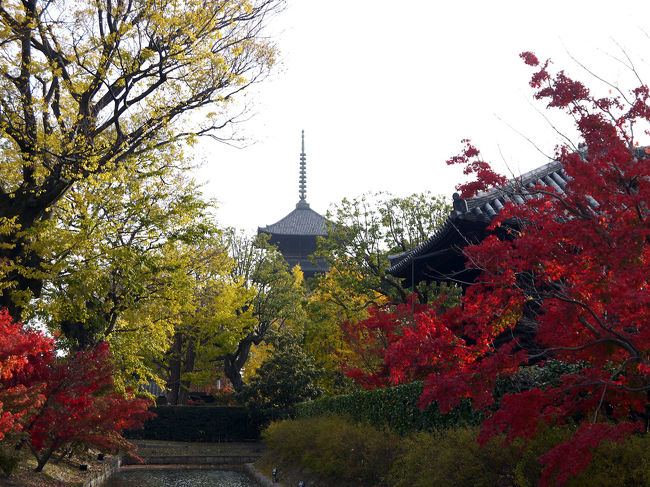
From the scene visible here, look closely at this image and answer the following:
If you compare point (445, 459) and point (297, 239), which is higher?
point (297, 239)

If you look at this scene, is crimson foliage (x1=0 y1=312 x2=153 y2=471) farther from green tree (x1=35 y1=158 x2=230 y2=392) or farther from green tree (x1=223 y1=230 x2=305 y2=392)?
green tree (x1=223 y1=230 x2=305 y2=392)

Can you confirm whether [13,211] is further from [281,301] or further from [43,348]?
[281,301]

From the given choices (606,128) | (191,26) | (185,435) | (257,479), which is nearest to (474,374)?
(606,128)

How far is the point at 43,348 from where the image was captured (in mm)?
11648

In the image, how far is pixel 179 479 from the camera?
63.3ft

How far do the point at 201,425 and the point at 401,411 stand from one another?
77.4ft

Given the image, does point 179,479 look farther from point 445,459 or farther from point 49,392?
point 445,459

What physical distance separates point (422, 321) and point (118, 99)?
8.45 metres

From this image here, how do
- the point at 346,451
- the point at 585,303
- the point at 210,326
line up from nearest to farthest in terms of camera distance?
the point at 585,303 → the point at 346,451 → the point at 210,326

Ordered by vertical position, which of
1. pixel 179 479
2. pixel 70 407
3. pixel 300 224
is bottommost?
pixel 179 479

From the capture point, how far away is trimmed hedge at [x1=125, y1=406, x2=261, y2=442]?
106 ft

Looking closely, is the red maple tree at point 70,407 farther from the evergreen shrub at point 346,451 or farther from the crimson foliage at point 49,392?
the evergreen shrub at point 346,451

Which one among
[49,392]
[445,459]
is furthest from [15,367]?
[445,459]

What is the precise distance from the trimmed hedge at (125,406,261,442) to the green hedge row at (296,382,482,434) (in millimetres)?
17860
